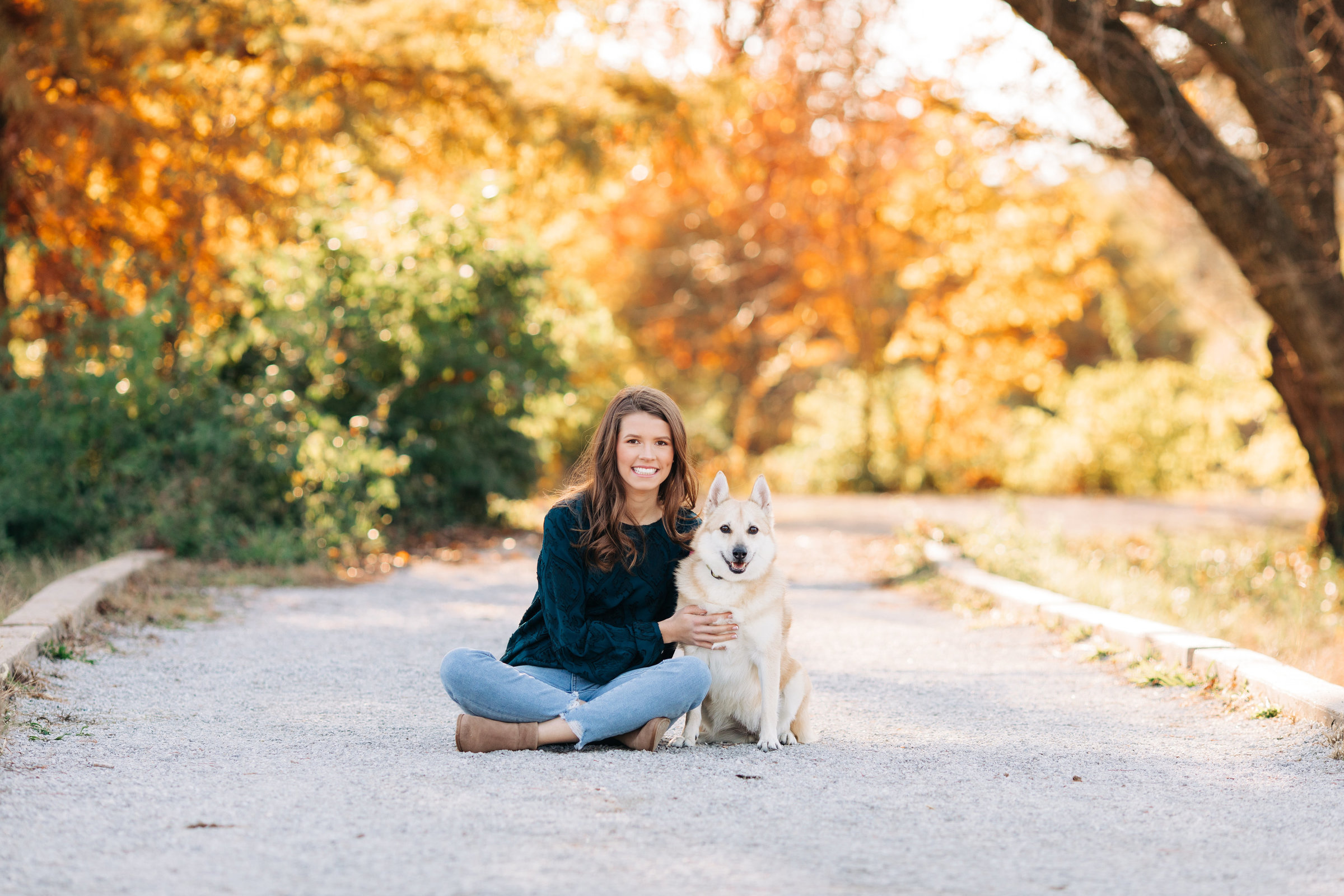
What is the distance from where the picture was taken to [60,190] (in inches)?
431

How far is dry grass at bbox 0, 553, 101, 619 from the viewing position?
661 centimetres

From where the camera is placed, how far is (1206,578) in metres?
10.1

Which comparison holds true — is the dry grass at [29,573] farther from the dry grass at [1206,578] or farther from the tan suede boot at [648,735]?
the dry grass at [1206,578]

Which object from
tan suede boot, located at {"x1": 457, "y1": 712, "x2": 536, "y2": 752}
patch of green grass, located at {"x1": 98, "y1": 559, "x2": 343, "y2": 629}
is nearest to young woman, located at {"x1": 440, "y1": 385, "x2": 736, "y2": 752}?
tan suede boot, located at {"x1": 457, "y1": 712, "x2": 536, "y2": 752}

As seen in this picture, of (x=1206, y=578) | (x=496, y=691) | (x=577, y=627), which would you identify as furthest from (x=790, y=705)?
A: (x=1206, y=578)

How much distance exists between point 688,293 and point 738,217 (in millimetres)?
2065

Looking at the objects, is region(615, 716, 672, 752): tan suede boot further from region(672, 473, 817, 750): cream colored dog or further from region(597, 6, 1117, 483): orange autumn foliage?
region(597, 6, 1117, 483): orange autumn foliage

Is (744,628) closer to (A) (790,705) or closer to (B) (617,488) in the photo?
(A) (790,705)

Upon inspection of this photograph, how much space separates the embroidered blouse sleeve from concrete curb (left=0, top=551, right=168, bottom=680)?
7.66 ft

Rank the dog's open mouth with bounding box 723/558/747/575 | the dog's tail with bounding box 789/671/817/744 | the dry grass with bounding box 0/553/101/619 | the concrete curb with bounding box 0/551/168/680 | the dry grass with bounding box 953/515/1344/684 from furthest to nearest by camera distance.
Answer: the dry grass with bounding box 953/515/1344/684, the dry grass with bounding box 0/553/101/619, the concrete curb with bounding box 0/551/168/680, the dog's tail with bounding box 789/671/817/744, the dog's open mouth with bounding box 723/558/747/575

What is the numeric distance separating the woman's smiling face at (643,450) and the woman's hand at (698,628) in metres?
0.53

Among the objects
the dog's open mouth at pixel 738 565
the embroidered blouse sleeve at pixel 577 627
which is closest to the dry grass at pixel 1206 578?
the dog's open mouth at pixel 738 565

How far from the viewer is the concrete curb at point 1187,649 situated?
16.7ft

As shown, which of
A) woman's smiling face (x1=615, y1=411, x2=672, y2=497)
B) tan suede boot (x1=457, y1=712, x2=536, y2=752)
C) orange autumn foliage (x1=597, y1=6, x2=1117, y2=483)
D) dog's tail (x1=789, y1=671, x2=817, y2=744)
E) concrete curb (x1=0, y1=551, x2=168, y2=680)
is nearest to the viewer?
tan suede boot (x1=457, y1=712, x2=536, y2=752)
